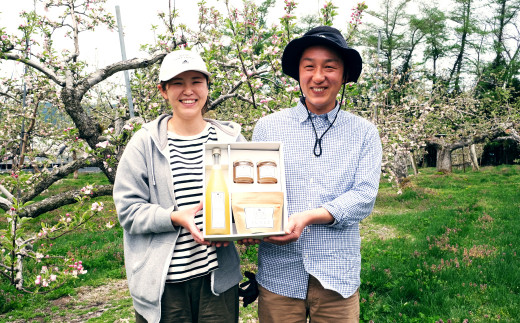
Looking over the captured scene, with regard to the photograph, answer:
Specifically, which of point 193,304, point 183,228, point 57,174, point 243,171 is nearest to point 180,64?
point 243,171

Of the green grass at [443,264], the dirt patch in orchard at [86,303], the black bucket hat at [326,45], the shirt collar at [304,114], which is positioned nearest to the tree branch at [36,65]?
the dirt patch in orchard at [86,303]

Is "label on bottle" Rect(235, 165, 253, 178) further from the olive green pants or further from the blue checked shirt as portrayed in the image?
the olive green pants

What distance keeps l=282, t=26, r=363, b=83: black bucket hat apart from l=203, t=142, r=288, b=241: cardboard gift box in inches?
25.0

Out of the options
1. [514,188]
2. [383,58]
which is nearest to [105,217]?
[514,188]

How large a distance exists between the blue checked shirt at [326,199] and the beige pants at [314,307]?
48 millimetres

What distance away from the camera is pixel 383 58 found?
101 ft

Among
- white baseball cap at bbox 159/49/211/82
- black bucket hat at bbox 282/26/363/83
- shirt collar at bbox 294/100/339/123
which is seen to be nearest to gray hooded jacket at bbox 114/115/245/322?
white baseball cap at bbox 159/49/211/82

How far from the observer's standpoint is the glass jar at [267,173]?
7.20ft

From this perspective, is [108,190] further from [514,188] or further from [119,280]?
[514,188]

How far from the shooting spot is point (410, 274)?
5.38m

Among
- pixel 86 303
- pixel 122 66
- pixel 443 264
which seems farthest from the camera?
pixel 122 66

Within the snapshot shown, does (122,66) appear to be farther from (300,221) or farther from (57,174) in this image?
(300,221)

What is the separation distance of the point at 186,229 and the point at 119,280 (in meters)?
5.07

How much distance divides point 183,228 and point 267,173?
58 centimetres
